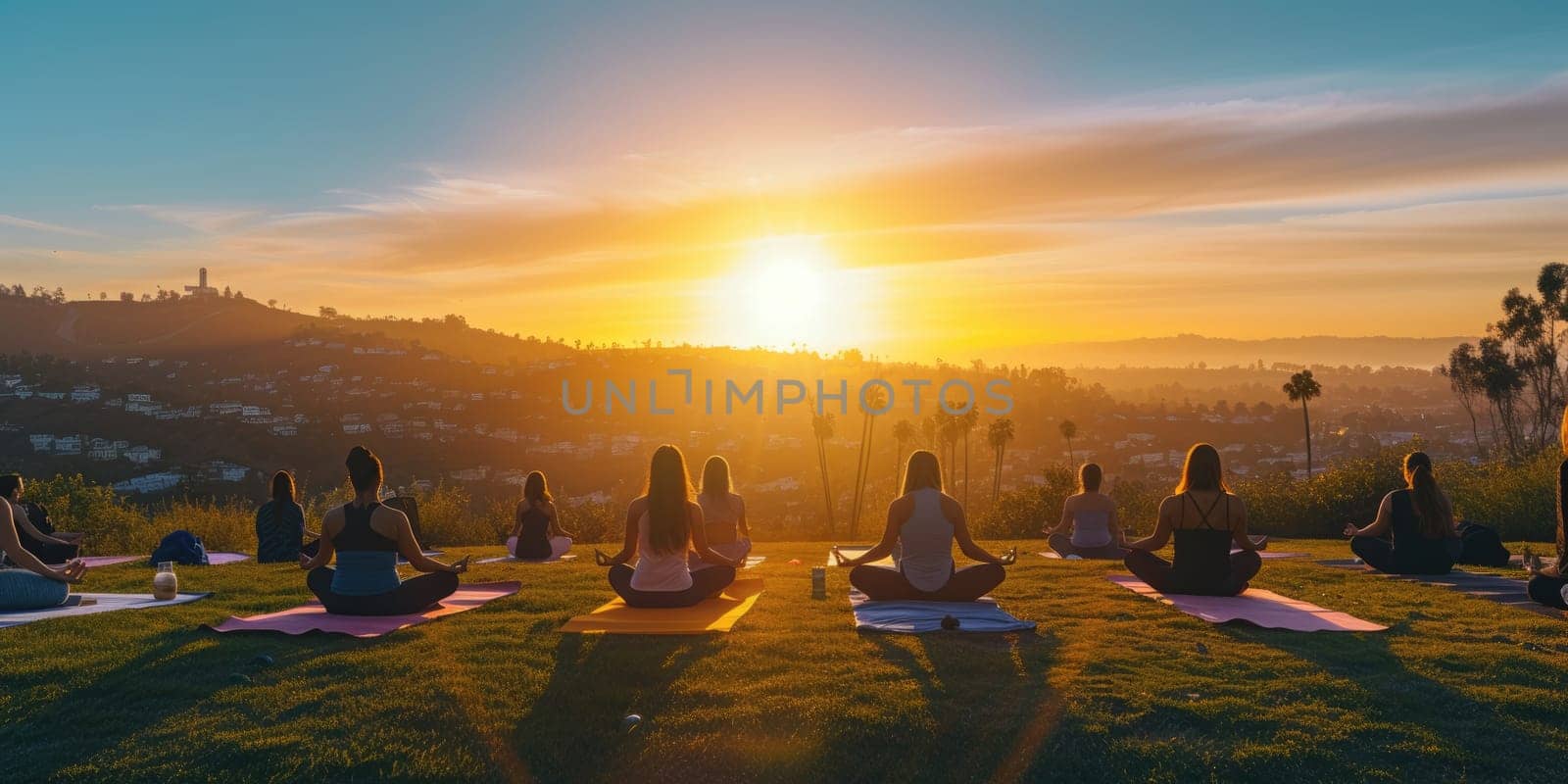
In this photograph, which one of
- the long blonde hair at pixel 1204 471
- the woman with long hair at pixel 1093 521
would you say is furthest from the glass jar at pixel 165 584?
the woman with long hair at pixel 1093 521

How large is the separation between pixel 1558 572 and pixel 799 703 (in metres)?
7.59

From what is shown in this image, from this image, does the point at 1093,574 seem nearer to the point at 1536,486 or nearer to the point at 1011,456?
the point at 1536,486

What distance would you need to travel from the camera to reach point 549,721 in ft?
19.3

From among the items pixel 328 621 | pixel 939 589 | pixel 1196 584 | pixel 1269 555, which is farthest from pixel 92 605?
pixel 1269 555

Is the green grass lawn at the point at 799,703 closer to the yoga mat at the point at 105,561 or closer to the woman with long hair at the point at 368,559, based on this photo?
the woman with long hair at the point at 368,559

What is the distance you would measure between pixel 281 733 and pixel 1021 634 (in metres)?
5.44

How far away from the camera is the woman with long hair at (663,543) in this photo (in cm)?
860

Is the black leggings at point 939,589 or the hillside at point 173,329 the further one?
the hillside at point 173,329

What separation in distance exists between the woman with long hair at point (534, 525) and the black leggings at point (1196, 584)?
329 inches

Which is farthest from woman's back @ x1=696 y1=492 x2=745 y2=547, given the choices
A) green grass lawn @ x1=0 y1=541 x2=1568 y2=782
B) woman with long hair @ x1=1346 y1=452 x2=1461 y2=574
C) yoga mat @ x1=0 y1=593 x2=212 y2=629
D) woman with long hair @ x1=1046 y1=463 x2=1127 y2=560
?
woman with long hair @ x1=1346 y1=452 x2=1461 y2=574

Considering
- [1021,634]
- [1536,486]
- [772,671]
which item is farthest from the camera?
[1536,486]

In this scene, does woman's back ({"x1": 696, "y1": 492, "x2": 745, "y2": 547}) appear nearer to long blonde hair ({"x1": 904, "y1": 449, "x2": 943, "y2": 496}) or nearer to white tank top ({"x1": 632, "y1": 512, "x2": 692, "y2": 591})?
white tank top ({"x1": 632, "y1": 512, "x2": 692, "y2": 591})

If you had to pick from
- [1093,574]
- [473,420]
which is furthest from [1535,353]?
[473,420]

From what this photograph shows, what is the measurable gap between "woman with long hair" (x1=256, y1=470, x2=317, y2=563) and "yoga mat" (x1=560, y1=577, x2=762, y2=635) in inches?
273
